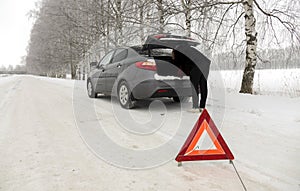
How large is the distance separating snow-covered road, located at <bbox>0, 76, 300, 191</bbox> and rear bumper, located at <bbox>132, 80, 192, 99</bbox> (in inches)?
17.4

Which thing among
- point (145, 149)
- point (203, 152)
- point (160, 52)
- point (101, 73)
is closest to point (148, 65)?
point (160, 52)

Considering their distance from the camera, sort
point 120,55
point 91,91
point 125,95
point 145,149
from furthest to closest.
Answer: point 91,91 < point 120,55 < point 125,95 < point 145,149

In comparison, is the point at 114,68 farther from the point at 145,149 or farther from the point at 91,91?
the point at 145,149

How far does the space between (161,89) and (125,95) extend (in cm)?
112

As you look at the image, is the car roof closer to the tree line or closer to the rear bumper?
the rear bumper

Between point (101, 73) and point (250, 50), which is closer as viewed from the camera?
point (101, 73)

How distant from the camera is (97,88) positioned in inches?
275

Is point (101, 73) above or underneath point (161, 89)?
above

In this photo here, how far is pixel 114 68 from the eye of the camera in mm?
5906

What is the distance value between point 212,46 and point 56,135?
24.6ft

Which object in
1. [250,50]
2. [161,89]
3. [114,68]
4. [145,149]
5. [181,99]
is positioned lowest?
[145,149]

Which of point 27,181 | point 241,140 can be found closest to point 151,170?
point 27,181

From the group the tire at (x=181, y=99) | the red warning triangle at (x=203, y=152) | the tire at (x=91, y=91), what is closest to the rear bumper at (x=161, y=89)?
the tire at (x=181, y=99)

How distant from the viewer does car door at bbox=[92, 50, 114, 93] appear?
653 centimetres
